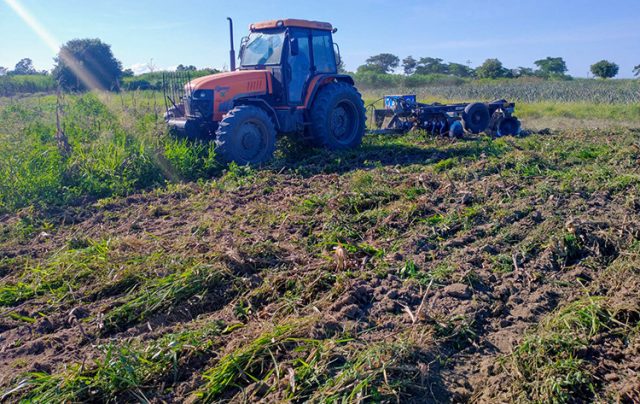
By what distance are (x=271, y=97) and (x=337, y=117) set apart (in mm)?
1512

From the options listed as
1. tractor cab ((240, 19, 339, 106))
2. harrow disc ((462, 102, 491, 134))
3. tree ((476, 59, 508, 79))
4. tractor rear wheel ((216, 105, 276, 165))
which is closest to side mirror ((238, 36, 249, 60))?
tractor cab ((240, 19, 339, 106))

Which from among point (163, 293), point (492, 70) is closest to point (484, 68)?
point (492, 70)

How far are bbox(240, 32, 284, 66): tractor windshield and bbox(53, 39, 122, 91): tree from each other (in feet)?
98.1

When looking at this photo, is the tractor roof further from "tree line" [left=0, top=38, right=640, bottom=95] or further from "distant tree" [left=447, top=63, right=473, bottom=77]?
"distant tree" [left=447, top=63, right=473, bottom=77]

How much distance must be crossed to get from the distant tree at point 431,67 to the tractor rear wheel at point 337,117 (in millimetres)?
46077

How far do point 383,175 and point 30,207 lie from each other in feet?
15.5

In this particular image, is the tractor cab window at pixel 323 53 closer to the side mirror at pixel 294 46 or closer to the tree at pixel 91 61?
the side mirror at pixel 294 46

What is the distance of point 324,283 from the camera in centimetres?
414

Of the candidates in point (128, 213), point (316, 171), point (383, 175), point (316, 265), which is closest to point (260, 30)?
point (316, 171)

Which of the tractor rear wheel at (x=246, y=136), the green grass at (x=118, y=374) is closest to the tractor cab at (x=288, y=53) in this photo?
the tractor rear wheel at (x=246, y=136)

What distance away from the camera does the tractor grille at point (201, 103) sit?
28.8ft

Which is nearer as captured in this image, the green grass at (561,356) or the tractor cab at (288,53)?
the green grass at (561,356)

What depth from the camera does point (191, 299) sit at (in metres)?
4.02

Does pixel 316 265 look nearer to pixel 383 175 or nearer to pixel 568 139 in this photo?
pixel 383 175
